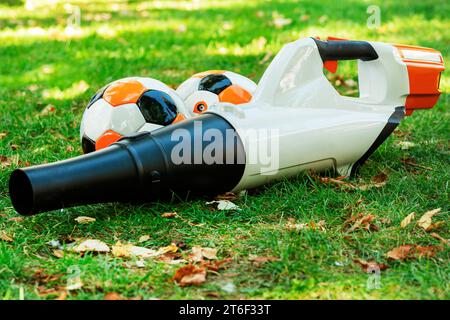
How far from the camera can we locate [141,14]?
25.3 feet

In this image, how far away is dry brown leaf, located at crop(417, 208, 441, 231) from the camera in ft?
8.59

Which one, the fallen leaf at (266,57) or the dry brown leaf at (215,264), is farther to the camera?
the fallen leaf at (266,57)

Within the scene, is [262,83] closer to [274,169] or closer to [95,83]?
[274,169]

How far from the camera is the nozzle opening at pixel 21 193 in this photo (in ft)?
8.48

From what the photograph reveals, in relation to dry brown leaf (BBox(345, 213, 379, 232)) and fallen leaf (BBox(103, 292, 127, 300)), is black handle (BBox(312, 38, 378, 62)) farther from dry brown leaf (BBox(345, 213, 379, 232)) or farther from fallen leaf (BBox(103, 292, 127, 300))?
fallen leaf (BBox(103, 292, 127, 300))

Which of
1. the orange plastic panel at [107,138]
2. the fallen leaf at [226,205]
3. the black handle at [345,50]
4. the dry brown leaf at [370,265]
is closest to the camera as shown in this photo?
the dry brown leaf at [370,265]

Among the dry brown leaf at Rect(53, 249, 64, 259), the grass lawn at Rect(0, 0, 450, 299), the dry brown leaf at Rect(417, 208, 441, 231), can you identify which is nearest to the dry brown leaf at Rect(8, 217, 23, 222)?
the grass lawn at Rect(0, 0, 450, 299)

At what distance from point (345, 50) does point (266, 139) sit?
73cm

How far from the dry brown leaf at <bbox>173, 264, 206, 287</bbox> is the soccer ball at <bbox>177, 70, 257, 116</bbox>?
3.68ft

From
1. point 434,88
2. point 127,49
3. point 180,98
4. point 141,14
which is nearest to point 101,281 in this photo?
point 180,98

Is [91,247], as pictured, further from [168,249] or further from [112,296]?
[112,296]

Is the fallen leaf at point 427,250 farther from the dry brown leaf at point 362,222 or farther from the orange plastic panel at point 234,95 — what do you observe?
the orange plastic panel at point 234,95

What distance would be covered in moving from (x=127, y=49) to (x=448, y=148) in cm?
303

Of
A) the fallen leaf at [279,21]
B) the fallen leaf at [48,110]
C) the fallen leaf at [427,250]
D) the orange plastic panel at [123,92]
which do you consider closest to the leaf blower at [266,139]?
the orange plastic panel at [123,92]
